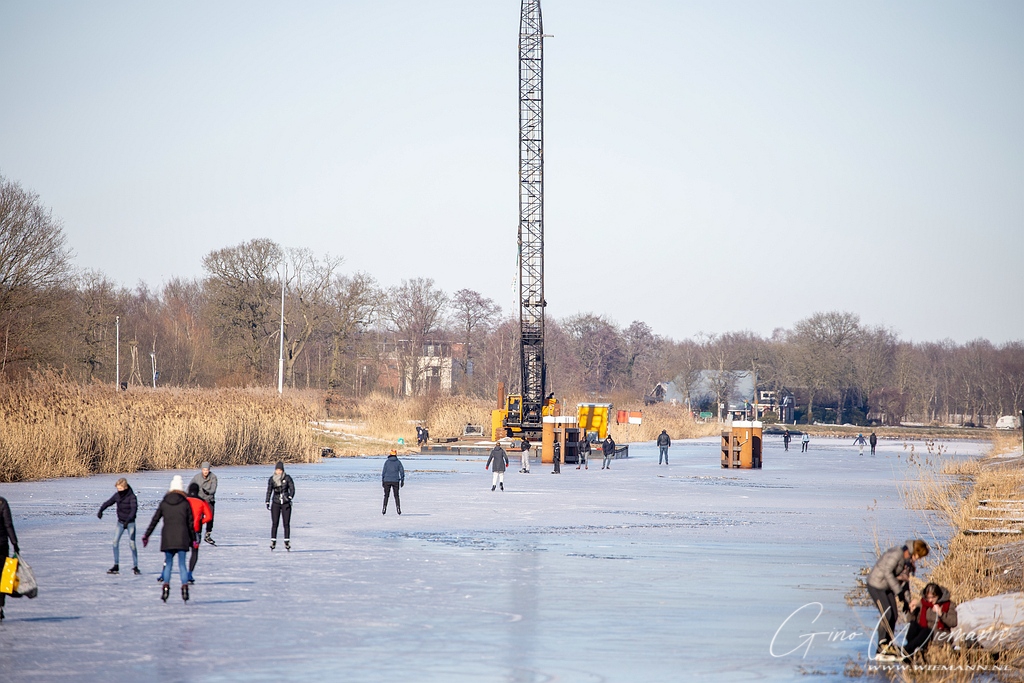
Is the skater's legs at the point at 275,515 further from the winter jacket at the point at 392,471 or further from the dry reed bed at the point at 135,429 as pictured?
the dry reed bed at the point at 135,429

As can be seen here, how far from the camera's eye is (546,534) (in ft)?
66.3

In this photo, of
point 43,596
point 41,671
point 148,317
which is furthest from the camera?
point 148,317

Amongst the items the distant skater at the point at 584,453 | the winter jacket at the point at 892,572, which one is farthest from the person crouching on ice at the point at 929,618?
the distant skater at the point at 584,453

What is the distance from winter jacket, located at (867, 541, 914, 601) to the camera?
1035cm

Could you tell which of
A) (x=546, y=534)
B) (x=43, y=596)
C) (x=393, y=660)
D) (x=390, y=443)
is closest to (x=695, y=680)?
(x=393, y=660)

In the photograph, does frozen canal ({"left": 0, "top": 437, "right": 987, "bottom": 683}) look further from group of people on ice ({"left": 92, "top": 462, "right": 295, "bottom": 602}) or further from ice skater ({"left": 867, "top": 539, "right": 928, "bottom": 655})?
ice skater ({"left": 867, "top": 539, "right": 928, "bottom": 655})

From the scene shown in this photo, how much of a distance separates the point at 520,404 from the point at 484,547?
41.1 metres

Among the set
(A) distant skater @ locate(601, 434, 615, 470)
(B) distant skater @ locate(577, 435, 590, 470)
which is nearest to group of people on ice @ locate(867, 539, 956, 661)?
(A) distant skater @ locate(601, 434, 615, 470)

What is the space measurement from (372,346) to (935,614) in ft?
257

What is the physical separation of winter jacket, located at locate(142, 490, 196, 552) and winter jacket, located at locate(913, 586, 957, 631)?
7.45 m

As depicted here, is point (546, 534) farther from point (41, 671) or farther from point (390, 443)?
point (390, 443)

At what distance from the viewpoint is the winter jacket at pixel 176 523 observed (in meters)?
12.3

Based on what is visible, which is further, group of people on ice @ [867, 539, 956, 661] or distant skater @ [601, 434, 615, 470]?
distant skater @ [601, 434, 615, 470]

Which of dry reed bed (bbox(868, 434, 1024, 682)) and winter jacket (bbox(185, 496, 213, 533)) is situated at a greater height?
winter jacket (bbox(185, 496, 213, 533))
